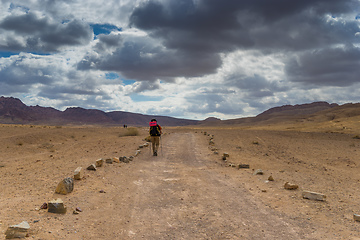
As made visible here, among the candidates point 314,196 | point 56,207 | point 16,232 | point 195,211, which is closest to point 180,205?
point 195,211

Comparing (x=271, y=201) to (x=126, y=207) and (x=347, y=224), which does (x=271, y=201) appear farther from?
(x=126, y=207)

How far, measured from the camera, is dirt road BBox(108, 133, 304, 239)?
5.69 meters

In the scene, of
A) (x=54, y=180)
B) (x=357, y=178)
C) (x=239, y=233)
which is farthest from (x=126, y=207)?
(x=357, y=178)

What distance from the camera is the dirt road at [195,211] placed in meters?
5.69

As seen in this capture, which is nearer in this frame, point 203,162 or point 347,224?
point 347,224

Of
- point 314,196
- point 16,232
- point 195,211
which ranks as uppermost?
point 16,232

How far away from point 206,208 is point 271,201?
2.15 m

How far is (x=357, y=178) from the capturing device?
12078mm

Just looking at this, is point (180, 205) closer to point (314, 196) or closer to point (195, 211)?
point (195, 211)

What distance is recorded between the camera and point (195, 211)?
22.8ft

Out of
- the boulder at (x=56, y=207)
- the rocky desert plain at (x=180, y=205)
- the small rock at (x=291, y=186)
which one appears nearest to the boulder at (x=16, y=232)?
the rocky desert plain at (x=180, y=205)

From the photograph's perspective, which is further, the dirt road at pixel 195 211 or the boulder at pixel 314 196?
the boulder at pixel 314 196

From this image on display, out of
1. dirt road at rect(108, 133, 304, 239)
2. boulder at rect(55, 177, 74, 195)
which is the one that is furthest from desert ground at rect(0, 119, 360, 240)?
boulder at rect(55, 177, 74, 195)

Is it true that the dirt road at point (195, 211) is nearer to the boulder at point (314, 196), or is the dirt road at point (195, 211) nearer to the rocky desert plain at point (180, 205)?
the rocky desert plain at point (180, 205)
